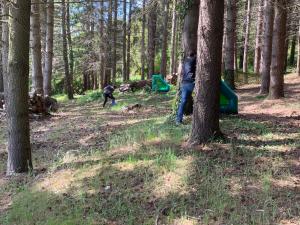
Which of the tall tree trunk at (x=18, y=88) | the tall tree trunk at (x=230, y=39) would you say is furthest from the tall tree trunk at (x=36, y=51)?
the tall tree trunk at (x=18, y=88)

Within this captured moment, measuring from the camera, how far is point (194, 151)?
22.9 ft

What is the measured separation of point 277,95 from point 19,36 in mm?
8829

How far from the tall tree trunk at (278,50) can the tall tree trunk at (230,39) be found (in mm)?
3870

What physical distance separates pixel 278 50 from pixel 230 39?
15.6 feet

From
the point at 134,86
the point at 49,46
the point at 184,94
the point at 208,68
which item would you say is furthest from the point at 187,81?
the point at 134,86

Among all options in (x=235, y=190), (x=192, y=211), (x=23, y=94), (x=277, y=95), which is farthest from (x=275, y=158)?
(x=277, y=95)

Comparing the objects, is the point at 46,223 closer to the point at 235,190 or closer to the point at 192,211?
the point at 192,211

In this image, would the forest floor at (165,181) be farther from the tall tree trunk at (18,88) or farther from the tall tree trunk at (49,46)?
the tall tree trunk at (49,46)

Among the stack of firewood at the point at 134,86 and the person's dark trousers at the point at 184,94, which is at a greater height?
the person's dark trousers at the point at 184,94

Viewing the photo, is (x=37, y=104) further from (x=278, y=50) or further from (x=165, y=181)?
(x=165, y=181)

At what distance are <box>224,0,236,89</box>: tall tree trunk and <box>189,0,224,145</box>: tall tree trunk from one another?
32.2 feet

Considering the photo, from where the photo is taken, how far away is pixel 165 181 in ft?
20.1

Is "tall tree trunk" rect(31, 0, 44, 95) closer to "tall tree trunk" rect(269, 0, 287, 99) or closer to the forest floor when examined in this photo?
the forest floor

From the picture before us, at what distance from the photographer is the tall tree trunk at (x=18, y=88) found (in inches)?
282
